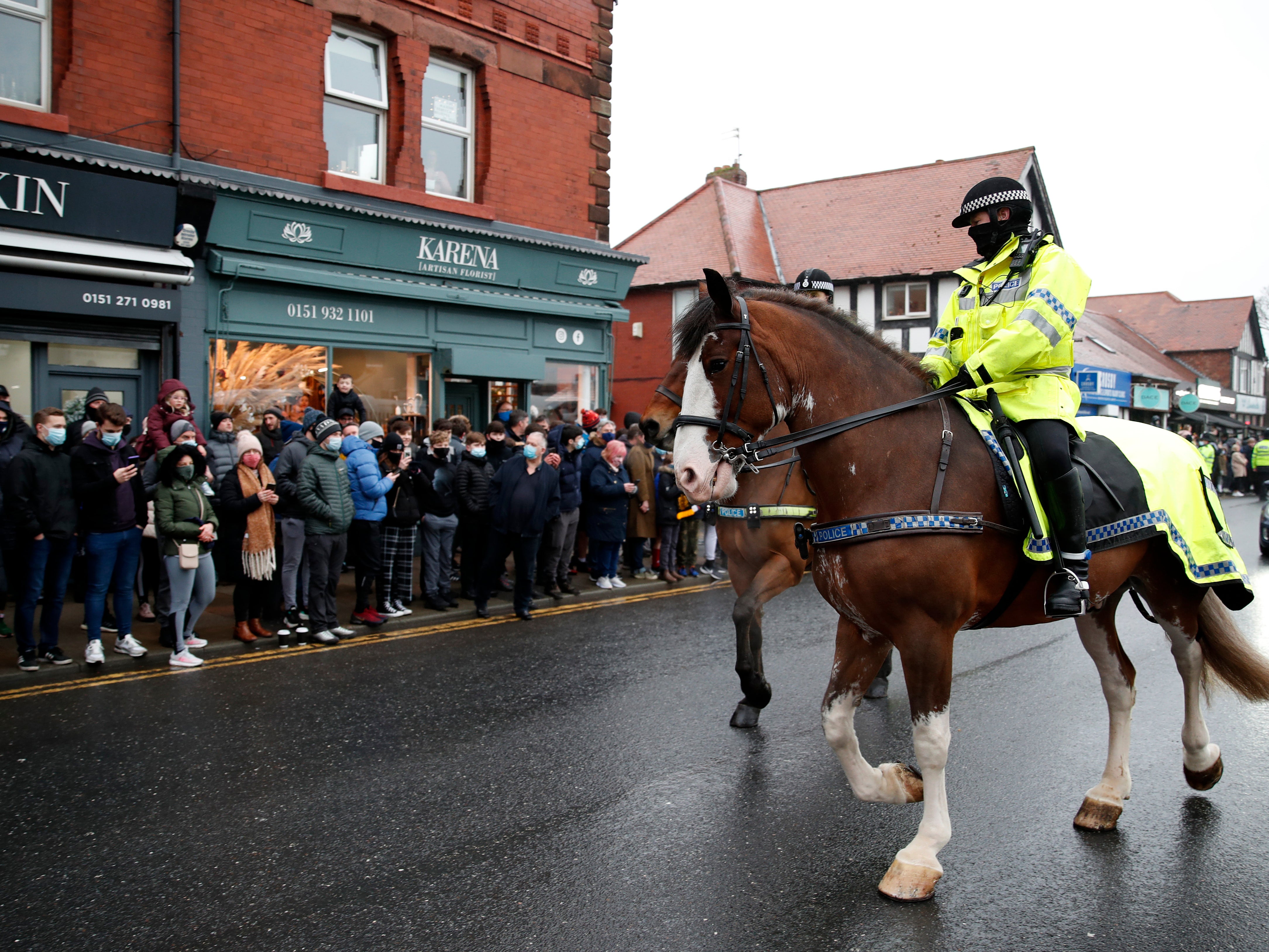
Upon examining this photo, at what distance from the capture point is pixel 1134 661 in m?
7.59

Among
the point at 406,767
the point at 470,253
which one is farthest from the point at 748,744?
the point at 470,253

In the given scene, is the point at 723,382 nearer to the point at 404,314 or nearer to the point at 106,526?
the point at 106,526

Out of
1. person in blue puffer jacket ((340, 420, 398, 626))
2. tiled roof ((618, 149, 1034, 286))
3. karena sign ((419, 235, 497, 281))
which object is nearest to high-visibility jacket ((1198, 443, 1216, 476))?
tiled roof ((618, 149, 1034, 286))

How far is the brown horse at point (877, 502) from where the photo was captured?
361 centimetres

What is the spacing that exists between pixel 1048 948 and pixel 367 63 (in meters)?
14.3

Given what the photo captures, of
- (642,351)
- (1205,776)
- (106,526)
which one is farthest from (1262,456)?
(106,526)

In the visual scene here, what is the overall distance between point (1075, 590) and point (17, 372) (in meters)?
11.2

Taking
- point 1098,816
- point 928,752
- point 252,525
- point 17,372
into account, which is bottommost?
point 1098,816

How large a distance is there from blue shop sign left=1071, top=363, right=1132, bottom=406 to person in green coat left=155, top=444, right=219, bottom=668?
29.6 m

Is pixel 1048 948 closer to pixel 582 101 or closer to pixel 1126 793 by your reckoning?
pixel 1126 793

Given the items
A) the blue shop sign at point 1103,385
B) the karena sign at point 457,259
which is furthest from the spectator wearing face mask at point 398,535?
the blue shop sign at point 1103,385

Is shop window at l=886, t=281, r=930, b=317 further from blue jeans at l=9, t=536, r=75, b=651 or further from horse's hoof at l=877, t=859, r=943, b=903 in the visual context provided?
horse's hoof at l=877, t=859, r=943, b=903

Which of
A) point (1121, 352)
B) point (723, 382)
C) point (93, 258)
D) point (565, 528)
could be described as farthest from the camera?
point (1121, 352)

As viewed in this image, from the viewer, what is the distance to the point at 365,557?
9.11 metres
